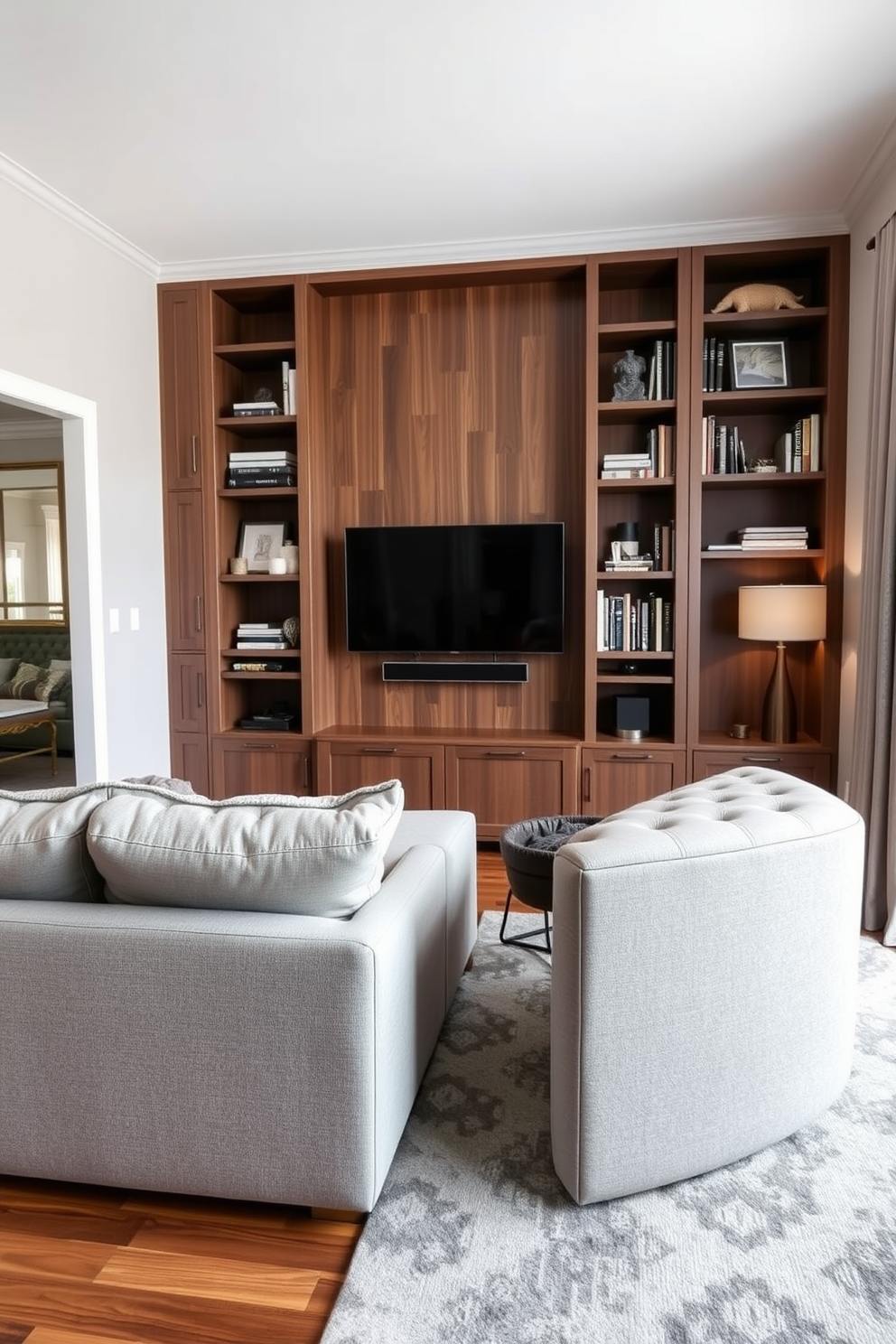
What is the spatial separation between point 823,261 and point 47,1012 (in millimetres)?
4285

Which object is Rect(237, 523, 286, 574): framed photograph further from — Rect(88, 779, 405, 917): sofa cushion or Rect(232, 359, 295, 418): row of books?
Rect(88, 779, 405, 917): sofa cushion

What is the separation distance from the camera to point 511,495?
4.65 m

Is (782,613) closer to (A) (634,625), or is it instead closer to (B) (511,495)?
(A) (634,625)

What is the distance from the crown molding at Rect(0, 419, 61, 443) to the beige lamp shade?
618 cm

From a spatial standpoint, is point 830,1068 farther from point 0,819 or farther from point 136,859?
point 0,819

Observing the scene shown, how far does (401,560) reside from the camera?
15.0ft

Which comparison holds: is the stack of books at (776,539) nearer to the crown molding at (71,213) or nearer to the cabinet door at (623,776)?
the cabinet door at (623,776)

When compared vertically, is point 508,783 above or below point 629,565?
below

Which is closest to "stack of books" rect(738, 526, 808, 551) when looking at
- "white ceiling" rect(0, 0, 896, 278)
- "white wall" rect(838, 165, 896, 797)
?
"white wall" rect(838, 165, 896, 797)

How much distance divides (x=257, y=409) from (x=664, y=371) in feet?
6.61

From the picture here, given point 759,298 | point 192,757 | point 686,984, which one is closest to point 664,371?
point 759,298

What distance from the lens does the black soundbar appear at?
4594mm

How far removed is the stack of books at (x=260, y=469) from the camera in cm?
458

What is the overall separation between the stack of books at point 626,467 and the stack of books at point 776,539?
1.81ft
